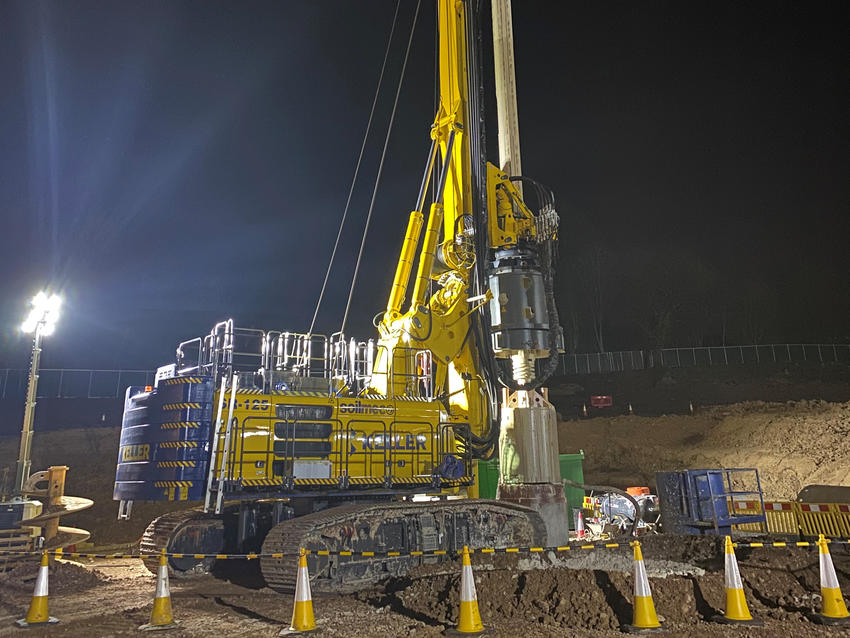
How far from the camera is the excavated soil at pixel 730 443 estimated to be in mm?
18984

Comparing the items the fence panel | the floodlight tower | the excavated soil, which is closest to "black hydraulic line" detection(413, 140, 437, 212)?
the floodlight tower

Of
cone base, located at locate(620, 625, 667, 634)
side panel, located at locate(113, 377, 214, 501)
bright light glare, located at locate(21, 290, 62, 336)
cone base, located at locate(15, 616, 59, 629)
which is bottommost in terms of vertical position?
cone base, located at locate(15, 616, 59, 629)

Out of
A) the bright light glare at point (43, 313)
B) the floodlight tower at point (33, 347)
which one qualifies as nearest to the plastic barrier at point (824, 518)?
the floodlight tower at point (33, 347)

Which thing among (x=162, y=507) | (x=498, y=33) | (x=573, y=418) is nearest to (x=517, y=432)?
(x=498, y=33)

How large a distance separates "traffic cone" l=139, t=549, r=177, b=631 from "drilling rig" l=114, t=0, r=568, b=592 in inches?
47.6

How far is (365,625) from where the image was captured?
6.18 metres

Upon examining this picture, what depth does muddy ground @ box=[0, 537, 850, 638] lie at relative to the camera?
5.87 meters

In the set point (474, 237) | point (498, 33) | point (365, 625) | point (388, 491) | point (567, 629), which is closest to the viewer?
point (567, 629)

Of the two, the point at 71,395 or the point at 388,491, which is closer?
the point at 388,491

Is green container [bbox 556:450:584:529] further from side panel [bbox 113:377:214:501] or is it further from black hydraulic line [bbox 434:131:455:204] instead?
side panel [bbox 113:377:214:501]

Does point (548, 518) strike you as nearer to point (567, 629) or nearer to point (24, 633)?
point (567, 629)

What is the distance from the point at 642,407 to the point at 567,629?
29554 mm

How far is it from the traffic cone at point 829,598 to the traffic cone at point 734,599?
0.65 metres

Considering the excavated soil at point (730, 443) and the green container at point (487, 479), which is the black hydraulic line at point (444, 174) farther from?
the excavated soil at point (730, 443)
